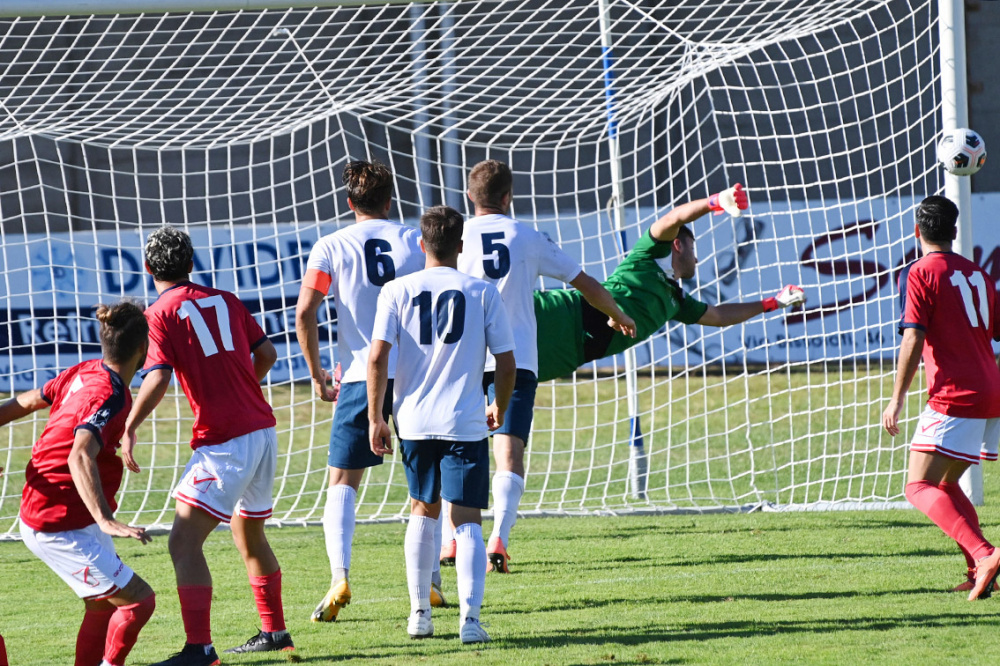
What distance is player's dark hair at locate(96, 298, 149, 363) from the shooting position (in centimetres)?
368

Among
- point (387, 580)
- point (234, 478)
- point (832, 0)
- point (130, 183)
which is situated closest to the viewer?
point (234, 478)

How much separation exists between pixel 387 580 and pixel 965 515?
103 inches

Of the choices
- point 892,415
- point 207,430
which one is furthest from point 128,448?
point 892,415

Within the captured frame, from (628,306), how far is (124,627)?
2952mm

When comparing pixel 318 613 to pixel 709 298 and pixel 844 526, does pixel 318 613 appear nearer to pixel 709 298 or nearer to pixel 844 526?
pixel 844 526

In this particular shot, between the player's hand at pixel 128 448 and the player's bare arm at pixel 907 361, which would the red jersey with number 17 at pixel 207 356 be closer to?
the player's hand at pixel 128 448

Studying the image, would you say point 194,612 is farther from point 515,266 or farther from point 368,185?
point 515,266

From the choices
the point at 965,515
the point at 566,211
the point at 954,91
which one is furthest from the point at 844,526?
the point at 566,211

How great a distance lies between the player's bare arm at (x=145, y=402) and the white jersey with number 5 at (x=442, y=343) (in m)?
0.74

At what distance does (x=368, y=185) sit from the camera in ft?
15.9

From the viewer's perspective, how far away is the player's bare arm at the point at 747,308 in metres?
6.14

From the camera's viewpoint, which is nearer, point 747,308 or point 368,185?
point 368,185

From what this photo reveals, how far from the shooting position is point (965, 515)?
15.6ft

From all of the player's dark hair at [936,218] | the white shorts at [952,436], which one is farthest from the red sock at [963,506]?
the player's dark hair at [936,218]
